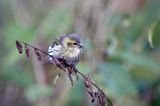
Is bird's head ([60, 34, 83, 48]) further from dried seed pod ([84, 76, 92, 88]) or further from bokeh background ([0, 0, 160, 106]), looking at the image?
bokeh background ([0, 0, 160, 106])

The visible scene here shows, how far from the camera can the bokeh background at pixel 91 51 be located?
4.23 meters

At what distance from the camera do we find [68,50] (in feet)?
8.50

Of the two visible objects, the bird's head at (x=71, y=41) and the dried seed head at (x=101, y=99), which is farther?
the bird's head at (x=71, y=41)

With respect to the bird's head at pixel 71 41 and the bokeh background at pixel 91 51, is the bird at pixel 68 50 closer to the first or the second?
the bird's head at pixel 71 41

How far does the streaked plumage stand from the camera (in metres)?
2.55

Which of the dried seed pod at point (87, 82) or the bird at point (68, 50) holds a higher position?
the bird at point (68, 50)

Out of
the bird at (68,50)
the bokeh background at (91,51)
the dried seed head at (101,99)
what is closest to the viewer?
the dried seed head at (101,99)

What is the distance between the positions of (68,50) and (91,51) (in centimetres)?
171

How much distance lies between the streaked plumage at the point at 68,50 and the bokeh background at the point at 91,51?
1351 millimetres

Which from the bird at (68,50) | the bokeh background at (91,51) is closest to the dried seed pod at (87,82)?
the bird at (68,50)

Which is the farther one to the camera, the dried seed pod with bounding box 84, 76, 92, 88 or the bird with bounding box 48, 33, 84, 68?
the bird with bounding box 48, 33, 84, 68

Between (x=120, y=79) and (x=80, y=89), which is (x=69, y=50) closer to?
(x=120, y=79)

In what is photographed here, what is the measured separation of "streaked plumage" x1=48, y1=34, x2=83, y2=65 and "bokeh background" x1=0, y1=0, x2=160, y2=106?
4.43ft

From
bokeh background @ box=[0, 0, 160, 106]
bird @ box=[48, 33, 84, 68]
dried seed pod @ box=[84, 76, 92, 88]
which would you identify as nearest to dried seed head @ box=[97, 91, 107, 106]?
dried seed pod @ box=[84, 76, 92, 88]
